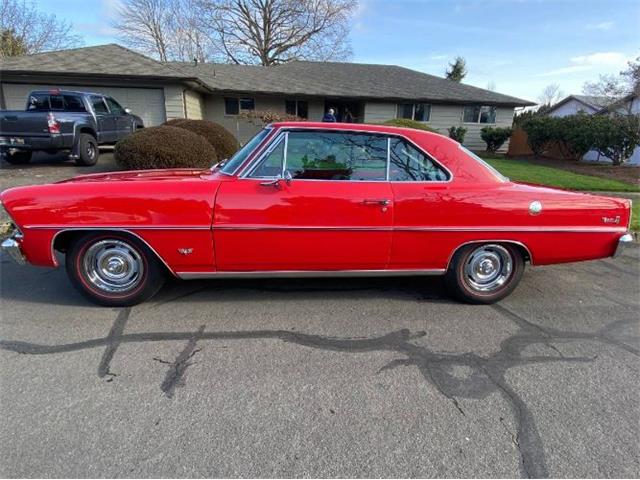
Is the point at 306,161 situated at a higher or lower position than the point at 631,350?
higher

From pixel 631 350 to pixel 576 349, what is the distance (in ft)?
1.43

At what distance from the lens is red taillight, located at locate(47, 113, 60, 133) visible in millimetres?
8875

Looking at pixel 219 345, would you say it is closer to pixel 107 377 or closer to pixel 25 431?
pixel 107 377

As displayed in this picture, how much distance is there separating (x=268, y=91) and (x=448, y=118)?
32.5ft

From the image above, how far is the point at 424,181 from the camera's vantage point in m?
3.38

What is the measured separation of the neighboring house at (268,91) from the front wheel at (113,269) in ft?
46.3

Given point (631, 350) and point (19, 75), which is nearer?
point (631, 350)

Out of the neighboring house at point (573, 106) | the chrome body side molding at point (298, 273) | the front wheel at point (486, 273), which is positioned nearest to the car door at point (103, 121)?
the chrome body side molding at point (298, 273)

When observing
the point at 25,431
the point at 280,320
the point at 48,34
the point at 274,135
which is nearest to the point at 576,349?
the point at 280,320

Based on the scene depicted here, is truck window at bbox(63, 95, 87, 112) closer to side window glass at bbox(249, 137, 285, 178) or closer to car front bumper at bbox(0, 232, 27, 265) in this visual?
car front bumper at bbox(0, 232, 27, 265)

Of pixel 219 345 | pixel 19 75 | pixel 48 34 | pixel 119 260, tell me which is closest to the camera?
pixel 219 345

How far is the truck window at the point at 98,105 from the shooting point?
10671 millimetres

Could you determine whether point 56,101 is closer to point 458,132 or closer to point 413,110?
point 413,110

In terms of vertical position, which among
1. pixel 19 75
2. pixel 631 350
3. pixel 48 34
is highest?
pixel 48 34
